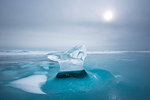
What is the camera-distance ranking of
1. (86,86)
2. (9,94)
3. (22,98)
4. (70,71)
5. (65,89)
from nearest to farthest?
1. (22,98)
2. (9,94)
3. (65,89)
4. (86,86)
5. (70,71)

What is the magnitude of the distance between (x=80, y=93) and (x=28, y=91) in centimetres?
274

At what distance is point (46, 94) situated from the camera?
389 centimetres

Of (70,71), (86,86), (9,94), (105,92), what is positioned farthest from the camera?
(70,71)

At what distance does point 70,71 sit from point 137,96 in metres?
4.14

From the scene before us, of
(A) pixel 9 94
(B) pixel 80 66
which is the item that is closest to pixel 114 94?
(B) pixel 80 66

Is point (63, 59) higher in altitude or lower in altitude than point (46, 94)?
higher

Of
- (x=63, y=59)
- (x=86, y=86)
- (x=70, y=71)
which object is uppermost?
(x=63, y=59)

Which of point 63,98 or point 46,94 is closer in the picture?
point 63,98

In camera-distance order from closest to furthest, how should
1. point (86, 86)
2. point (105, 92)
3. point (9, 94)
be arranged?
1. point (9, 94)
2. point (105, 92)
3. point (86, 86)

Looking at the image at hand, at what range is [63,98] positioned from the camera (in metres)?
3.64

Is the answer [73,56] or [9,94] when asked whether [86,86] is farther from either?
[9,94]

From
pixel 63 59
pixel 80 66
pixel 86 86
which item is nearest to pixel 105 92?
pixel 86 86

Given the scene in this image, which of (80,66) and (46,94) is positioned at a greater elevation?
(80,66)

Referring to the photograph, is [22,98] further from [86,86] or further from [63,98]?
[86,86]
